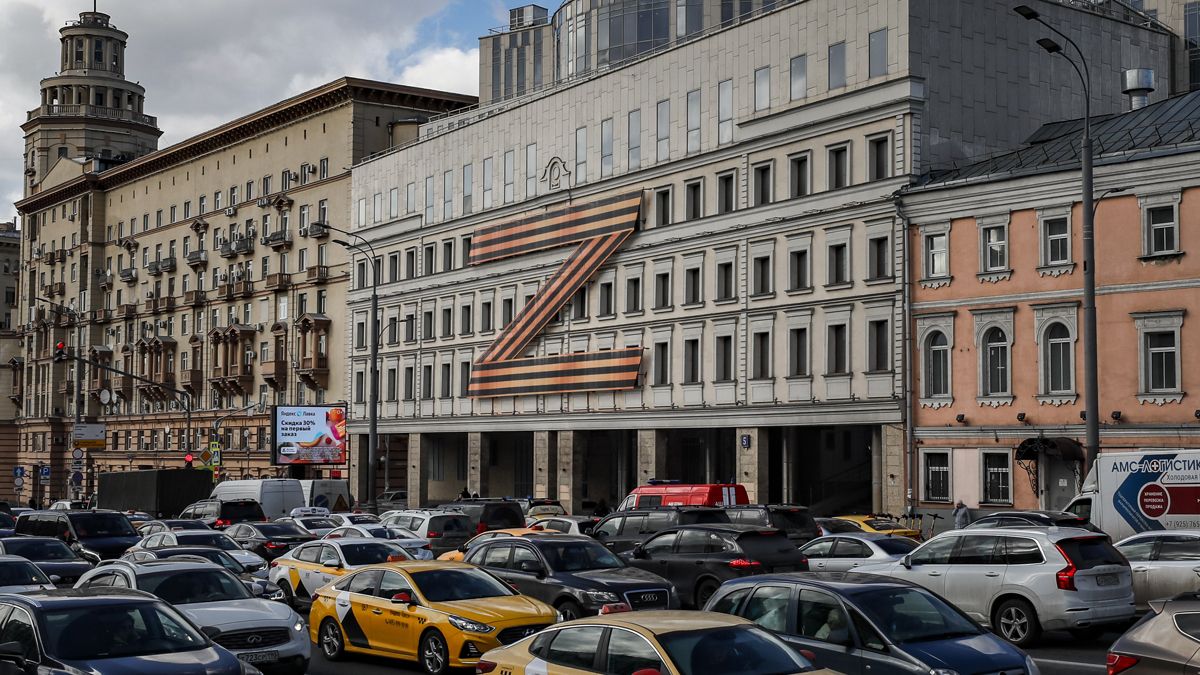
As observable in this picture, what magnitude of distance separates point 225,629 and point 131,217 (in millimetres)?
94978

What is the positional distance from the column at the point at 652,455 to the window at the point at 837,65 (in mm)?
15358

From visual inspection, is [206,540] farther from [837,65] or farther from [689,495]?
[837,65]

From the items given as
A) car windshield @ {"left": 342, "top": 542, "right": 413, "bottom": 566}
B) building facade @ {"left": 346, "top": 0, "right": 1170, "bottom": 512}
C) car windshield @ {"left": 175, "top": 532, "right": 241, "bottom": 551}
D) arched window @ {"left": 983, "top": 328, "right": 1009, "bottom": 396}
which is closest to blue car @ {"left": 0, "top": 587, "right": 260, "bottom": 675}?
car windshield @ {"left": 342, "top": 542, "right": 413, "bottom": 566}

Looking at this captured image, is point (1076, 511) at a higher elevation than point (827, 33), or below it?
below

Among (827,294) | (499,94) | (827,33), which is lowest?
(827,294)

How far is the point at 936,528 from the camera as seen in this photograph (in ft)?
146

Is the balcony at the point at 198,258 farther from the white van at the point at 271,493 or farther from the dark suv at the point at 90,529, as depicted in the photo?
the dark suv at the point at 90,529

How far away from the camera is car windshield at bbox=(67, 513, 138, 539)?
1396 inches

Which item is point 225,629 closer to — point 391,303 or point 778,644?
point 778,644

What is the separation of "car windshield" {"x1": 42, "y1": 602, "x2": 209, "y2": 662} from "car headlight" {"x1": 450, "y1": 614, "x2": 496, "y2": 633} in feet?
13.3

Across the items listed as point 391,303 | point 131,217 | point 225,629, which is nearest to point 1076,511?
point 225,629

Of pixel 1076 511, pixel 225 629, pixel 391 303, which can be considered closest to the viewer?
pixel 225 629

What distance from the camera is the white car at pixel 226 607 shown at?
17.3 m

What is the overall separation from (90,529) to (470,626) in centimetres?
2080
